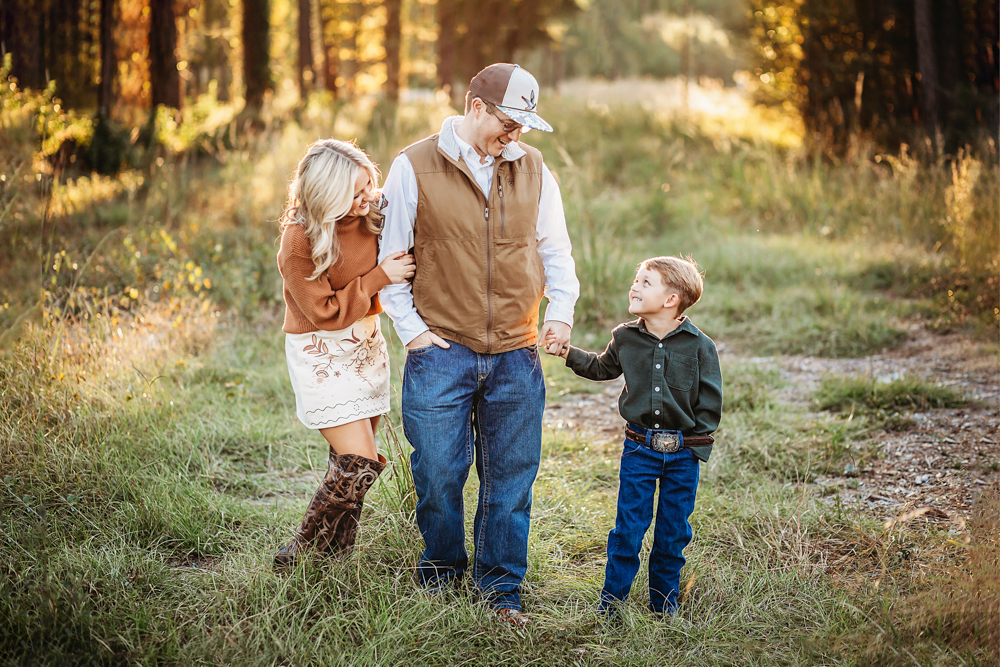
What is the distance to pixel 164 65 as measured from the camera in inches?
439

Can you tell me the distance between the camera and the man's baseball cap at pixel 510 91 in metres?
2.52

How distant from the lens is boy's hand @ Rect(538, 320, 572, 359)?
2.74 metres

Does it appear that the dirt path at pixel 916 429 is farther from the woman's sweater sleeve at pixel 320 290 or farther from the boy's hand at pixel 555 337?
the woman's sweater sleeve at pixel 320 290

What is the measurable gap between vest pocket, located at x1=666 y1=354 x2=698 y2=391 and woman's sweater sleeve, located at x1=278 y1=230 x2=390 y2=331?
103cm

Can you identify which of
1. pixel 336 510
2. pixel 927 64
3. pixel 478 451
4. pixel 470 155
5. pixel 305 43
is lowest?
pixel 336 510

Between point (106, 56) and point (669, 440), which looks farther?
point (106, 56)

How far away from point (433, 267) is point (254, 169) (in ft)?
24.0

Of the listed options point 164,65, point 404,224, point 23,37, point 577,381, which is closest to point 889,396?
point 577,381

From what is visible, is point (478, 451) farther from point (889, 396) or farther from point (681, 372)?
point (889, 396)

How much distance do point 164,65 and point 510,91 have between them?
411 inches

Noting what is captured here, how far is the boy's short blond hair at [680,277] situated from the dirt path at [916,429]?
1.15 m

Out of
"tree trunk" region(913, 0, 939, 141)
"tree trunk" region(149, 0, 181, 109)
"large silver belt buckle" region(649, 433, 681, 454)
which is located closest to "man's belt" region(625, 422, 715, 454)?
"large silver belt buckle" region(649, 433, 681, 454)

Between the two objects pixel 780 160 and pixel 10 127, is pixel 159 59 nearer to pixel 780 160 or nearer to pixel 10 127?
pixel 10 127

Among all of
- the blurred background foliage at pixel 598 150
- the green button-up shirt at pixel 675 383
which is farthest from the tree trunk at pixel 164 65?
the green button-up shirt at pixel 675 383
